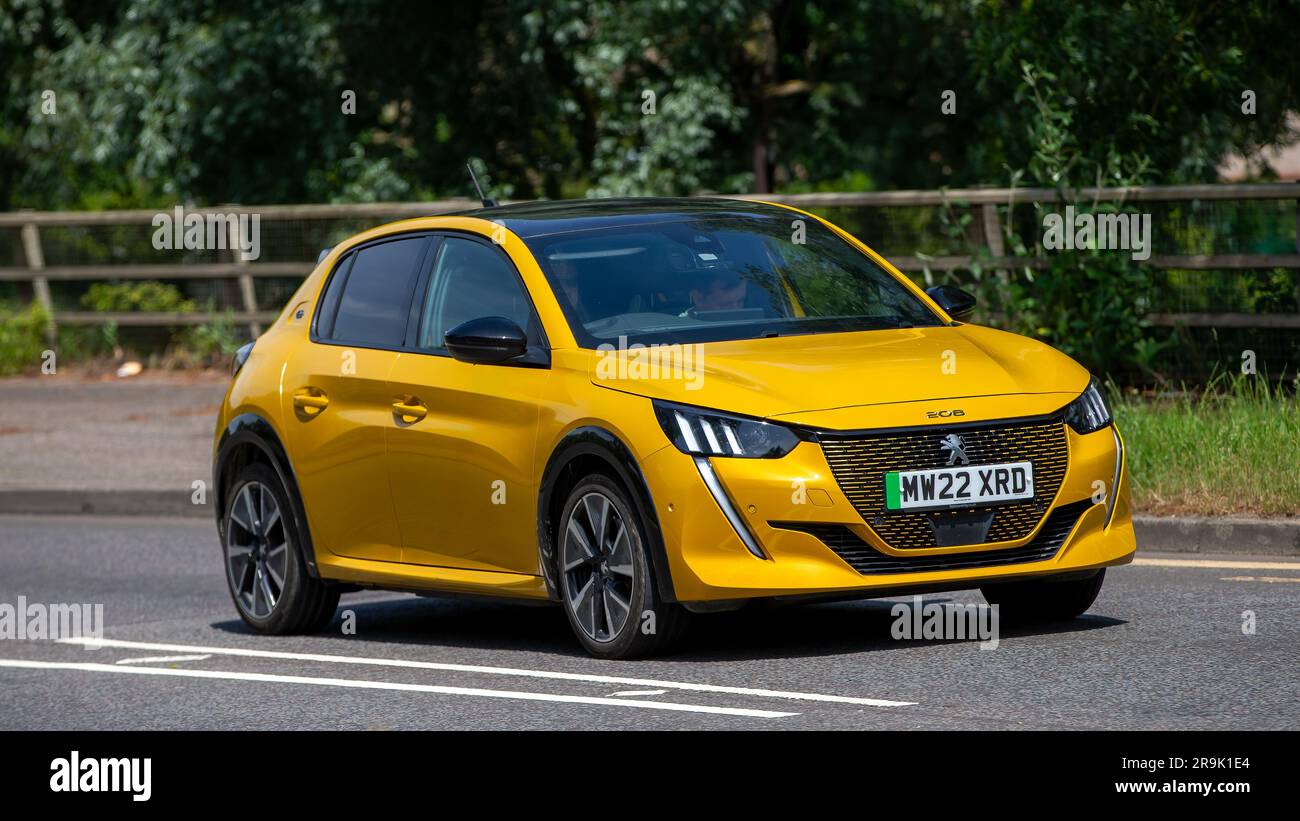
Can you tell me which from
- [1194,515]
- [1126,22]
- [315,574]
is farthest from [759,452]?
[1126,22]

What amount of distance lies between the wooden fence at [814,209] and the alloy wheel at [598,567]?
7.77m

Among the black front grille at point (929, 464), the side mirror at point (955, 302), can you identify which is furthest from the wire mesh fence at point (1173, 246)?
the black front grille at point (929, 464)

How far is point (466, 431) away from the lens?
29.7ft

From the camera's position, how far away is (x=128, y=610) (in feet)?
38.2

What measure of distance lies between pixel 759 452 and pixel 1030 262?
853cm

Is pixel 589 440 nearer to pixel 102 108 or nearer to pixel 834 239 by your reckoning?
pixel 834 239

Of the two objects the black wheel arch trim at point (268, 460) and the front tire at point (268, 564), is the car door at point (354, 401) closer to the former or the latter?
the black wheel arch trim at point (268, 460)

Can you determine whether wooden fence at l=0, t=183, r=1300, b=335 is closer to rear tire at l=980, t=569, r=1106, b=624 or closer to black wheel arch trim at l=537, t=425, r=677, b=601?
rear tire at l=980, t=569, r=1106, b=624

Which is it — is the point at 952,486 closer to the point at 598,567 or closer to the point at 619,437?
the point at 619,437

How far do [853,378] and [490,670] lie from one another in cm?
182

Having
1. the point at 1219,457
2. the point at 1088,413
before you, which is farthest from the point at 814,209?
the point at 1088,413

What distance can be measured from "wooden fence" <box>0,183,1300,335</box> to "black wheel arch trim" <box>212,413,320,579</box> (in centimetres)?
703

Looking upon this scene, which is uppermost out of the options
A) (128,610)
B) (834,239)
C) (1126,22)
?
(1126,22)

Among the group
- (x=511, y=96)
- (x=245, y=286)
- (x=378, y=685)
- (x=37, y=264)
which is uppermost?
(x=511, y=96)
